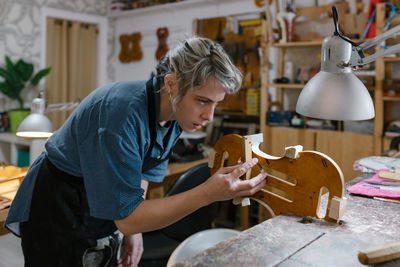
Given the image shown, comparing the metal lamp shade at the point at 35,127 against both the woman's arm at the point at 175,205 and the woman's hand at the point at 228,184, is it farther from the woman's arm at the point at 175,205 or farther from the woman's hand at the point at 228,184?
the woman's hand at the point at 228,184

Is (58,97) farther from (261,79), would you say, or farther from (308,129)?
(308,129)

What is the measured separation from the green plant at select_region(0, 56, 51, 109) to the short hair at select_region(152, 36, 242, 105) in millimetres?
3445

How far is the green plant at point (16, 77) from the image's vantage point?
405 cm

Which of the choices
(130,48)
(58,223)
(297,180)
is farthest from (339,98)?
(130,48)

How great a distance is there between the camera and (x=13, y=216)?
1465 millimetres

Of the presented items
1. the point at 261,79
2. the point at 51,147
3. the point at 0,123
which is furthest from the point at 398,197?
the point at 0,123

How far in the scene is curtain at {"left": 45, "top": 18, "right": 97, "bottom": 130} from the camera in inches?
193

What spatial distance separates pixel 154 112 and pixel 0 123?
11.5 ft

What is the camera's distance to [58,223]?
1.41 meters

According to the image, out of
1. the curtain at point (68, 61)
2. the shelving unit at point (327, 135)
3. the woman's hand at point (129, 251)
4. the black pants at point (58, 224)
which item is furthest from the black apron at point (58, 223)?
the curtain at point (68, 61)

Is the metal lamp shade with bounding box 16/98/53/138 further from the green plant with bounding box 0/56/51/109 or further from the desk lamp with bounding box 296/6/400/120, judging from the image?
the green plant with bounding box 0/56/51/109

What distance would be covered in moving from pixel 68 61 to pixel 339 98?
4555 millimetres

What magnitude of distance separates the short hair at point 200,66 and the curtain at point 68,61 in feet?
13.2

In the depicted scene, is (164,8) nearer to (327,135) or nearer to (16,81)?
(16,81)
